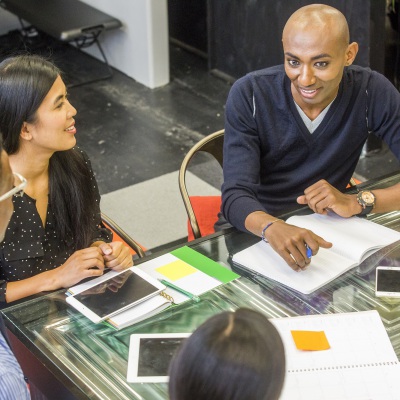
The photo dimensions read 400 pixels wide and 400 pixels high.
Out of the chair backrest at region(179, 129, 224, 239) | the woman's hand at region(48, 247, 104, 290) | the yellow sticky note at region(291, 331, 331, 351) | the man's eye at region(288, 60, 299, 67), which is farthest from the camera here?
the chair backrest at region(179, 129, 224, 239)

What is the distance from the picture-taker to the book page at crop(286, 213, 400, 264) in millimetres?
2389

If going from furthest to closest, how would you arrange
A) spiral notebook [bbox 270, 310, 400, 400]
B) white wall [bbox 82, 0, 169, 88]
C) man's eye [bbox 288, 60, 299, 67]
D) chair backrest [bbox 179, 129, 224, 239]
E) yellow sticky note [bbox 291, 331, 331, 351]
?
white wall [bbox 82, 0, 169, 88] < chair backrest [bbox 179, 129, 224, 239] < man's eye [bbox 288, 60, 299, 67] < yellow sticky note [bbox 291, 331, 331, 351] < spiral notebook [bbox 270, 310, 400, 400]

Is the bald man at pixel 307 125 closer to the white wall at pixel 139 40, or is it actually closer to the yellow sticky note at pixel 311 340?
the yellow sticky note at pixel 311 340

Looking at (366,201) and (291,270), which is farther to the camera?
(366,201)

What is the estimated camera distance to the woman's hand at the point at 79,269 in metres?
2.25

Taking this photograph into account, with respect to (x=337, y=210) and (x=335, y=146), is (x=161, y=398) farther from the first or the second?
(x=335, y=146)

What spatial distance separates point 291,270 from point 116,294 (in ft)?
1.64

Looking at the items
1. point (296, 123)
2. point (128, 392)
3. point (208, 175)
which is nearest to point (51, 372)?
point (128, 392)

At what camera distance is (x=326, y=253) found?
239 cm

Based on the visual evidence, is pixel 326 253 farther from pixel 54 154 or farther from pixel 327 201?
pixel 54 154

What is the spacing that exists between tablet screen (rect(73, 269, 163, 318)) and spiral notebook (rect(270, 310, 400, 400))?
376 millimetres

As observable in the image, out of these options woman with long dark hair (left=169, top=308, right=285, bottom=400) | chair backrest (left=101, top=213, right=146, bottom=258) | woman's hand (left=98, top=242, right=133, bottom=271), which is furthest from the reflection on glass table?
woman with long dark hair (left=169, top=308, right=285, bottom=400)

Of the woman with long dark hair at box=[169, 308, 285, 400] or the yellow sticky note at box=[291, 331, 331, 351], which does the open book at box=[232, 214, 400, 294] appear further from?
the woman with long dark hair at box=[169, 308, 285, 400]

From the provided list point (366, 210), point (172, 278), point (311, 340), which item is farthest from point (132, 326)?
point (366, 210)
